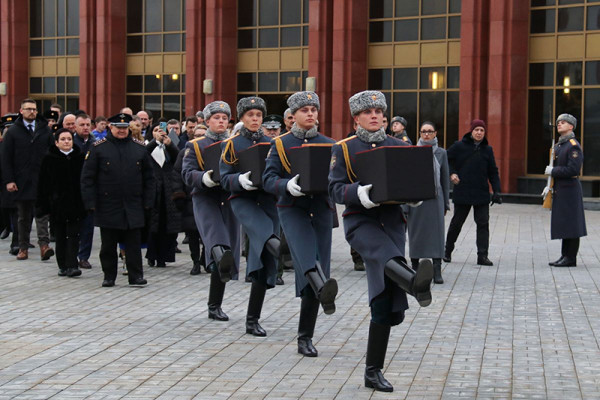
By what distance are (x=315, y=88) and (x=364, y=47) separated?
201cm

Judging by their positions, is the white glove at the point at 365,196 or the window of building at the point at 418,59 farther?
the window of building at the point at 418,59

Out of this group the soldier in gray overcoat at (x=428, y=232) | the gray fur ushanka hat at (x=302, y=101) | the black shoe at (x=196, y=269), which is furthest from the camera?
the black shoe at (x=196, y=269)

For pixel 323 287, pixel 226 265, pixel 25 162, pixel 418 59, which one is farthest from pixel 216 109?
pixel 418 59

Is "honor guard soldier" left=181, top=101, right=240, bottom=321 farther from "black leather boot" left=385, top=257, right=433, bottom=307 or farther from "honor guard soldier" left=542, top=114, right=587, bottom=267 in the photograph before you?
"honor guard soldier" left=542, top=114, right=587, bottom=267

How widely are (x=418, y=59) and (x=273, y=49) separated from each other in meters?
5.70

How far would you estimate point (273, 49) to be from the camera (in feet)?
114

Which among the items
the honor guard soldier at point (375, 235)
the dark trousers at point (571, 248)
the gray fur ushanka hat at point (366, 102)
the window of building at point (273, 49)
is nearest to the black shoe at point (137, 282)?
the honor guard soldier at point (375, 235)

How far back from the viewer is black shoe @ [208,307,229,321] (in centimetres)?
985

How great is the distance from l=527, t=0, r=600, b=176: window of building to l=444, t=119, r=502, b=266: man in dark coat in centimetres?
1366

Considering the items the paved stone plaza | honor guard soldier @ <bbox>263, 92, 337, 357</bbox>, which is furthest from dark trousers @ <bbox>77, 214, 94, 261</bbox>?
honor guard soldier @ <bbox>263, 92, 337, 357</bbox>

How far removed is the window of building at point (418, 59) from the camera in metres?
30.6

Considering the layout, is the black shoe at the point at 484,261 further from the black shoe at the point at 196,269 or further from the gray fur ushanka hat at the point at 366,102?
the gray fur ushanka hat at the point at 366,102

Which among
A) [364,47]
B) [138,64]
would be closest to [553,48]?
[364,47]

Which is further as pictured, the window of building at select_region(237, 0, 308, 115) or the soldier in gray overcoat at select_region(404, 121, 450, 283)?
the window of building at select_region(237, 0, 308, 115)
